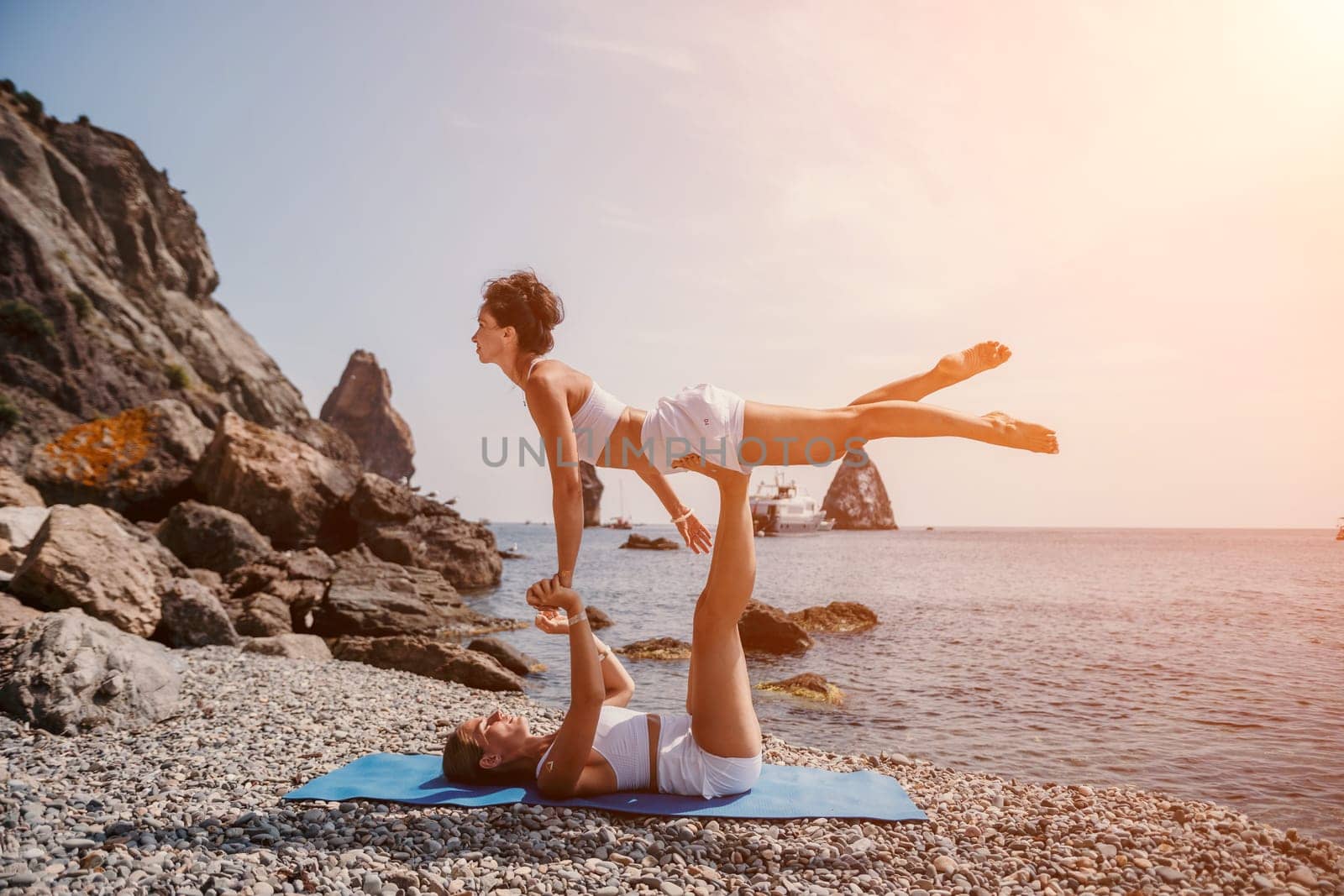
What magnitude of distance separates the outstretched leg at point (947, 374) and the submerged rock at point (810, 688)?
6.97 m

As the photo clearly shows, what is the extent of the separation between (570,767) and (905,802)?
2088 mm

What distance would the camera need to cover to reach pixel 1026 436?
4496 mm

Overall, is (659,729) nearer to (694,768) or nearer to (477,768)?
(694,768)

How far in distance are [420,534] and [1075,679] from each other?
19.4 meters

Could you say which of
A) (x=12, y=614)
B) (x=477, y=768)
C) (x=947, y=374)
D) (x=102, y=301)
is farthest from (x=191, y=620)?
(x=102, y=301)

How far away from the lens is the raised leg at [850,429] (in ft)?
14.4

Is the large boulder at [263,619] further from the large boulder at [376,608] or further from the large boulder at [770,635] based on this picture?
the large boulder at [770,635]

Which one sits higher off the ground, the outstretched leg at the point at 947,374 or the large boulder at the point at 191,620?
the outstretched leg at the point at 947,374

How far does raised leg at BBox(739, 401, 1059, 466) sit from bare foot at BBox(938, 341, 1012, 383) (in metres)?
0.34

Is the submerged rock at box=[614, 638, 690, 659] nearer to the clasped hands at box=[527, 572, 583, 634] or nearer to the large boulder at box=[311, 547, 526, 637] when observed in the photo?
the large boulder at box=[311, 547, 526, 637]

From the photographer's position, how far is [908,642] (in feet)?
54.3

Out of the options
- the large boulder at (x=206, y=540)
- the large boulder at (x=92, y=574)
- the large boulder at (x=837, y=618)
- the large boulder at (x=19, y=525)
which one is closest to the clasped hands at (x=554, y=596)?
the large boulder at (x=92, y=574)

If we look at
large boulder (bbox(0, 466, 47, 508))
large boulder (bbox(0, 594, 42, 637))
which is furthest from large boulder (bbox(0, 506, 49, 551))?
large boulder (bbox(0, 466, 47, 508))

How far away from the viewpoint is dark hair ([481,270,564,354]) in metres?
4.71
